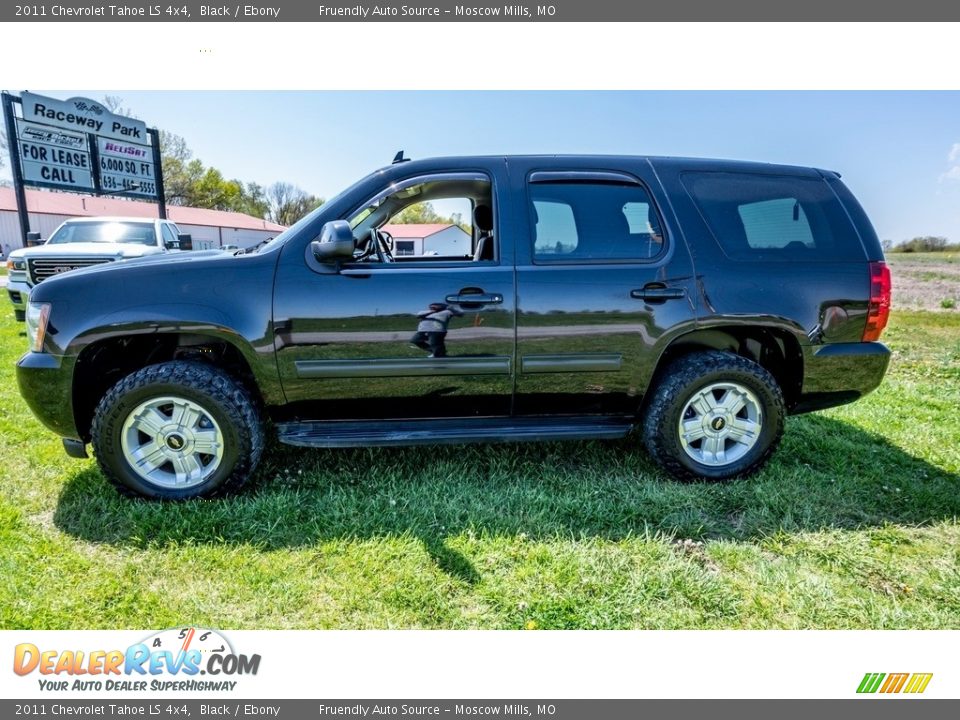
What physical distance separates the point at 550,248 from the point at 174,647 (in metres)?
2.51

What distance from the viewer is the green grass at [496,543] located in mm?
2137

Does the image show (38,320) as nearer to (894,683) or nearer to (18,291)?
(894,683)

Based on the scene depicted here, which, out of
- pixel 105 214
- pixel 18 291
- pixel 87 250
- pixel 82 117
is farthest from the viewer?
pixel 105 214

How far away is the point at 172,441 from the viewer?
9.36 feet

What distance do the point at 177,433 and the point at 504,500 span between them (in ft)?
5.97

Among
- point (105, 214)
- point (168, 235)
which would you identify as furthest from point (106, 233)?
point (105, 214)

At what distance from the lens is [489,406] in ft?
10.0

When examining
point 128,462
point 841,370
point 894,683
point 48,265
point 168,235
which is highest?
point 168,235

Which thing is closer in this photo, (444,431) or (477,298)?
(477,298)

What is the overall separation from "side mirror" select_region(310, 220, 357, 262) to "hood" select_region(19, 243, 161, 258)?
23.7 feet

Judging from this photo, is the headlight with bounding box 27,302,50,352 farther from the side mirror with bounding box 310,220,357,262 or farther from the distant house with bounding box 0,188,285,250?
the distant house with bounding box 0,188,285,250

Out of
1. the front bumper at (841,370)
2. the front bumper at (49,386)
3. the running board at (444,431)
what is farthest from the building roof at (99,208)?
the front bumper at (841,370)

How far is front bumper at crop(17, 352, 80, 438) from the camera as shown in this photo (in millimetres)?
2756

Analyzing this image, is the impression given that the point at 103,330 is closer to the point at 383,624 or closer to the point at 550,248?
the point at 383,624
